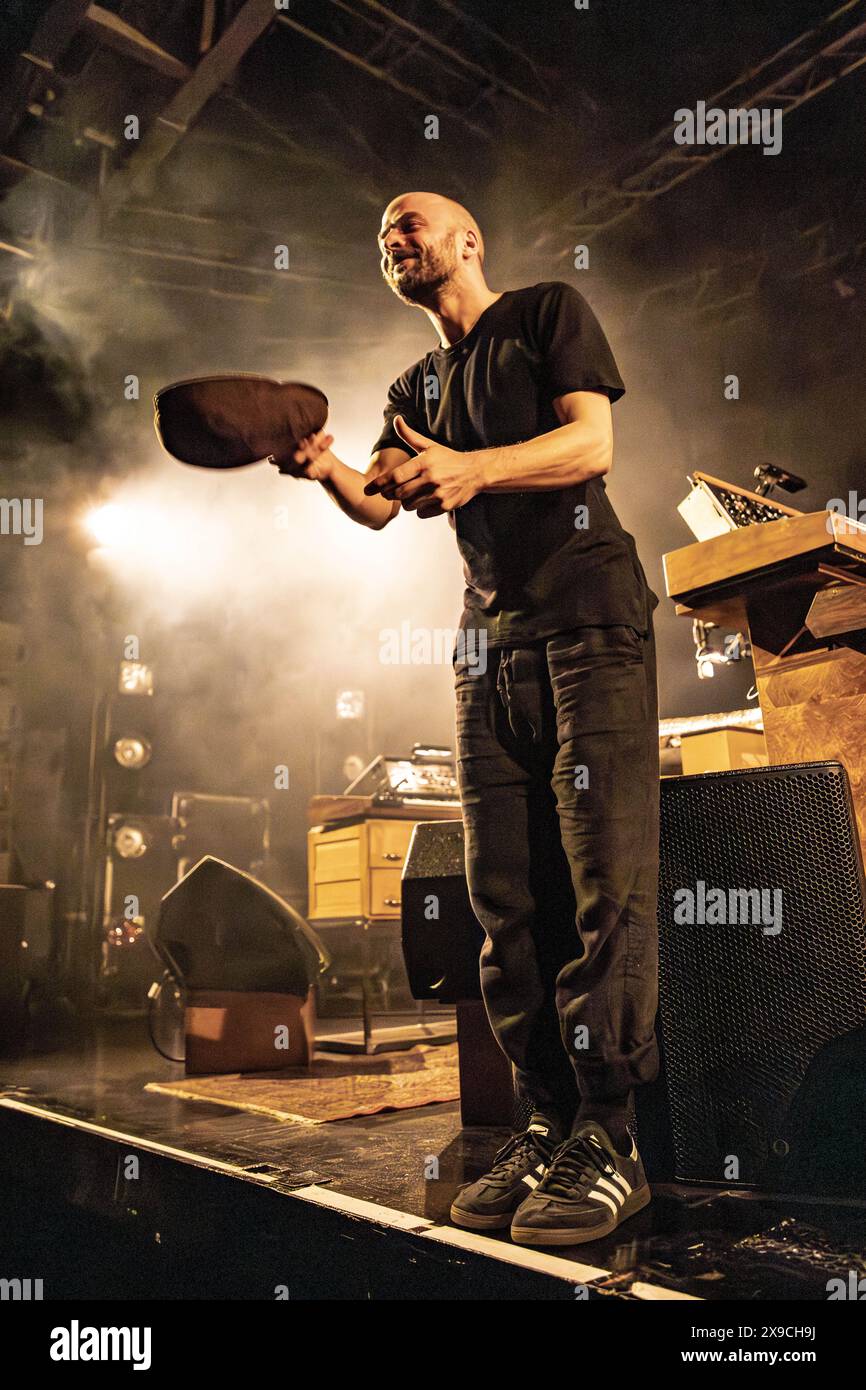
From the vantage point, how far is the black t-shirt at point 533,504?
1638 millimetres

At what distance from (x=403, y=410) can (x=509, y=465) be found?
567 millimetres

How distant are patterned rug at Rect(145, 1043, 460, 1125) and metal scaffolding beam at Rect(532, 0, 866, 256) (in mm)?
5408

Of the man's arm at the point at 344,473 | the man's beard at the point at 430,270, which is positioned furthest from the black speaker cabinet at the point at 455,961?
the man's beard at the point at 430,270

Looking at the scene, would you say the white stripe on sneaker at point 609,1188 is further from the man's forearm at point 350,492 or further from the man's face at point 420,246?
the man's face at point 420,246

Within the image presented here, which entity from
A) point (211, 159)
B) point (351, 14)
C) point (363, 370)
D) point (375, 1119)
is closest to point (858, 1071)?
point (375, 1119)

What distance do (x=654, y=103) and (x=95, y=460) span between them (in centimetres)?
464

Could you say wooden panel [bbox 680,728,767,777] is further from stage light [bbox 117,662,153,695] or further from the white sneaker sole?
stage light [bbox 117,662,153,695]

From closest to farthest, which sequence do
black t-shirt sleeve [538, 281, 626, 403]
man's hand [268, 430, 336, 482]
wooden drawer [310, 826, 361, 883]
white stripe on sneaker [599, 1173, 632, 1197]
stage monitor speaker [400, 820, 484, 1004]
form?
white stripe on sneaker [599, 1173, 632, 1197], black t-shirt sleeve [538, 281, 626, 403], man's hand [268, 430, 336, 482], stage monitor speaker [400, 820, 484, 1004], wooden drawer [310, 826, 361, 883]

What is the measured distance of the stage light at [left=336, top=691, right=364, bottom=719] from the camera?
8.12m

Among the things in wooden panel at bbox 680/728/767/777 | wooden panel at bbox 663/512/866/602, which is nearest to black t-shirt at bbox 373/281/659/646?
wooden panel at bbox 663/512/866/602

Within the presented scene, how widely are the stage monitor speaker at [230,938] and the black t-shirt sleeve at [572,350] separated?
8.32 feet

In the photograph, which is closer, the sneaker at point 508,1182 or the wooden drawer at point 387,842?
the sneaker at point 508,1182

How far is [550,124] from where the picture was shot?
219 inches

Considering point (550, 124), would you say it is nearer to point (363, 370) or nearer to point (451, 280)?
point (363, 370)
